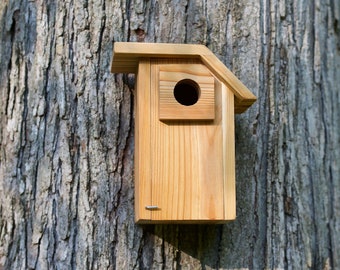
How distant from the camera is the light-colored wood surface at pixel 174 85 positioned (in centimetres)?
204

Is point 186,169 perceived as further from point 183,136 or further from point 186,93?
point 186,93

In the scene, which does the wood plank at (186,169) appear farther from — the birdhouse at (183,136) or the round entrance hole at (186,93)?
the round entrance hole at (186,93)

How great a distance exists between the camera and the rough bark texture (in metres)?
2.24

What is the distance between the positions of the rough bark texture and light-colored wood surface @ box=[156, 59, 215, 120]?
0.97ft

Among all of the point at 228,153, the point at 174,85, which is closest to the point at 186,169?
the point at 228,153

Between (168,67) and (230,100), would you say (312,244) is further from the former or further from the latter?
(168,67)

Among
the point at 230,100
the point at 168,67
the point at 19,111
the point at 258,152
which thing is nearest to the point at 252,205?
the point at 258,152

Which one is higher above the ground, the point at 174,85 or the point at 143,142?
the point at 174,85

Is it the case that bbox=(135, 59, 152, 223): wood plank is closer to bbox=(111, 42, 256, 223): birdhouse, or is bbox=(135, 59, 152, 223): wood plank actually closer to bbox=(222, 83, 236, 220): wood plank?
bbox=(111, 42, 256, 223): birdhouse

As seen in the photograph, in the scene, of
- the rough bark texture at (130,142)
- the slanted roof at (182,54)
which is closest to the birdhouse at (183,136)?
the slanted roof at (182,54)

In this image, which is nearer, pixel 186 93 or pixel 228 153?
pixel 228 153

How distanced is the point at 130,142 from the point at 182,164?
0.32m

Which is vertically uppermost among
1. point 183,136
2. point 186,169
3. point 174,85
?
point 174,85

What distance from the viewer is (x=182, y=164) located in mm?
2031
